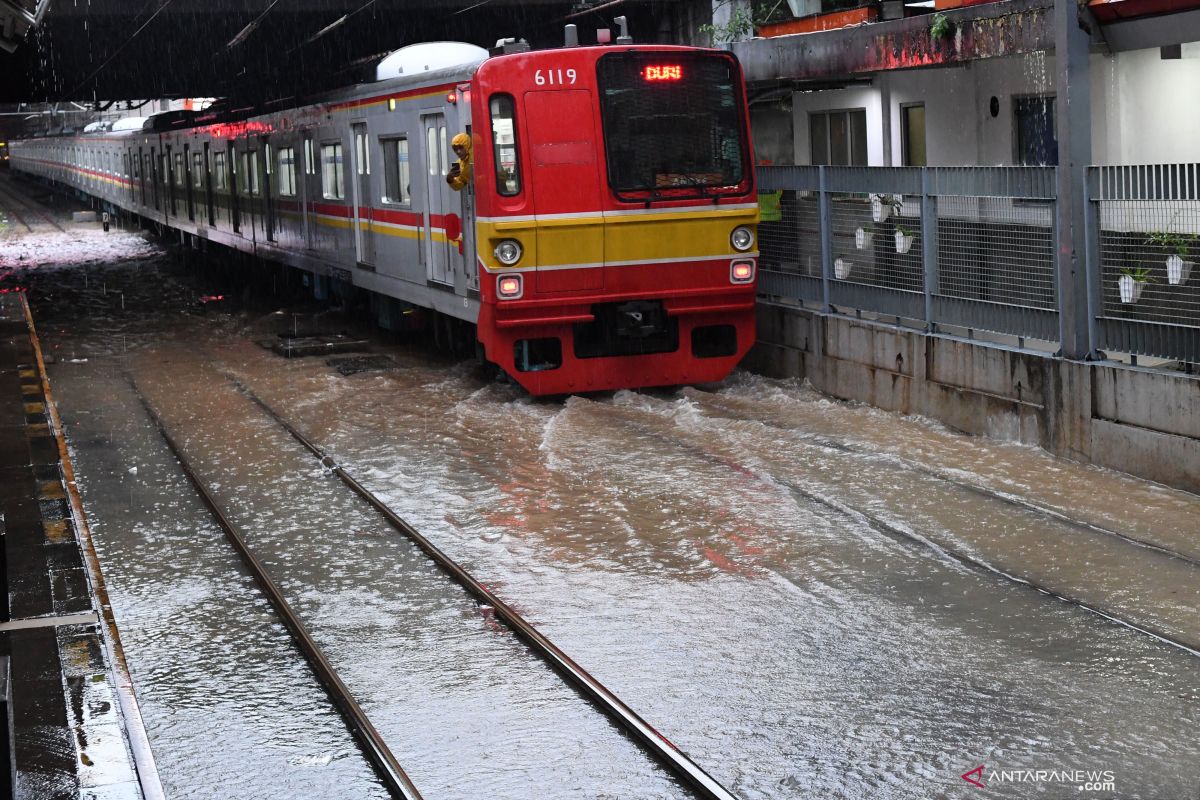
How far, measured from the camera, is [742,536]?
27.5ft

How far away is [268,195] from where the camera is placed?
22.5 meters

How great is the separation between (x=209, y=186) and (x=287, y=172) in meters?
7.62

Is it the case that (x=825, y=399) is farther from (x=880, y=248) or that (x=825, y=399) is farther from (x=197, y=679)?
(x=197, y=679)

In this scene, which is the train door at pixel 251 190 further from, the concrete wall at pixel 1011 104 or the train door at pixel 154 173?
the train door at pixel 154 173

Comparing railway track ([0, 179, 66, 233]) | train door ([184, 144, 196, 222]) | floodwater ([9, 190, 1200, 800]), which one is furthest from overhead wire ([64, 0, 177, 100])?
floodwater ([9, 190, 1200, 800])

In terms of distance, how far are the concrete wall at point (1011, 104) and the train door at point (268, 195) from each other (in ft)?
24.6

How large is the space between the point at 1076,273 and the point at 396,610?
5177 mm

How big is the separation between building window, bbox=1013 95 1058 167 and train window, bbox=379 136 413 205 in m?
6.83

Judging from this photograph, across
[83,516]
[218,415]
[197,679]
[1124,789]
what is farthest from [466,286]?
[1124,789]

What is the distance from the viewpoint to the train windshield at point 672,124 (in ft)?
40.6

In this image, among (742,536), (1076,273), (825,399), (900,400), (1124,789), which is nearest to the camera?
(1124,789)

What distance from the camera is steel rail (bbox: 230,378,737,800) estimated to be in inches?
202

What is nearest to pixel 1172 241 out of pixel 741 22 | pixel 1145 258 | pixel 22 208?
pixel 1145 258

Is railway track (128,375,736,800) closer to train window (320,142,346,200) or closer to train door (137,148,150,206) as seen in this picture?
train window (320,142,346,200)
